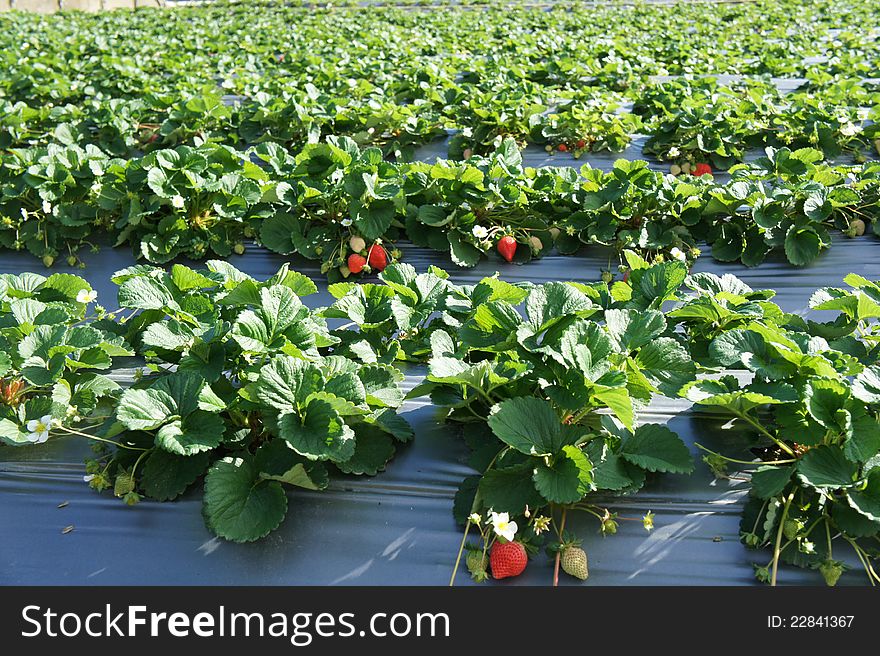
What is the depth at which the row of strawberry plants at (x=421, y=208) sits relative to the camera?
338 centimetres

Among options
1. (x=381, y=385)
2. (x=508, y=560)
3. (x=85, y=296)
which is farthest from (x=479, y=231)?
(x=508, y=560)

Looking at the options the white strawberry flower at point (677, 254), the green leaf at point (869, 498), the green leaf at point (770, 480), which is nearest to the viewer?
the green leaf at point (869, 498)

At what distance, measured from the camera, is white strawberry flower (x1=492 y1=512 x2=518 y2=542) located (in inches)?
63.2

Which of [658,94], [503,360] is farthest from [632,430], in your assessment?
[658,94]

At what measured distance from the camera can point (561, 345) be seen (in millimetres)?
1819

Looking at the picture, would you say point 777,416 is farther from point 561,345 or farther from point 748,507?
point 561,345

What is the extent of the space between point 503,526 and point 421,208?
2.11 meters

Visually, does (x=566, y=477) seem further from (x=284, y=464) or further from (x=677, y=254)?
(x=677, y=254)

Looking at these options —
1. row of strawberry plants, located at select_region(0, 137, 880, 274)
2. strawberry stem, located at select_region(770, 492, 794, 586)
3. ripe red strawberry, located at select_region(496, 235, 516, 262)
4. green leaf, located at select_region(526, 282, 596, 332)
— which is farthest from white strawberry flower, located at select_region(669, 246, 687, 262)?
strawberry stem, located at select_region(770, 492, 794, 586)

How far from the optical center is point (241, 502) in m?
1.78

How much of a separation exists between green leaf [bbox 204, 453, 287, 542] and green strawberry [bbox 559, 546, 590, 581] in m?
0.67

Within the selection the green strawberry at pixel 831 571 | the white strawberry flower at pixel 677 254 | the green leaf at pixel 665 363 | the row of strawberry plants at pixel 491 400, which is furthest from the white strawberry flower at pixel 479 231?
the green strawberry at pixel 831 571

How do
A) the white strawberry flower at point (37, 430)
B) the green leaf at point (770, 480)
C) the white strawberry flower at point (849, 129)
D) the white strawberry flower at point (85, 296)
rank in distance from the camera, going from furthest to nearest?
the white strawberry flower at point (849, 129), the white strawberry flower at point (85, 296), the white strawberry flower at point (37, 430), the green leaf at point (770, 480)

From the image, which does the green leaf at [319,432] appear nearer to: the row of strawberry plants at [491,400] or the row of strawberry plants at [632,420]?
the row of strawberry plants at [491,400]
